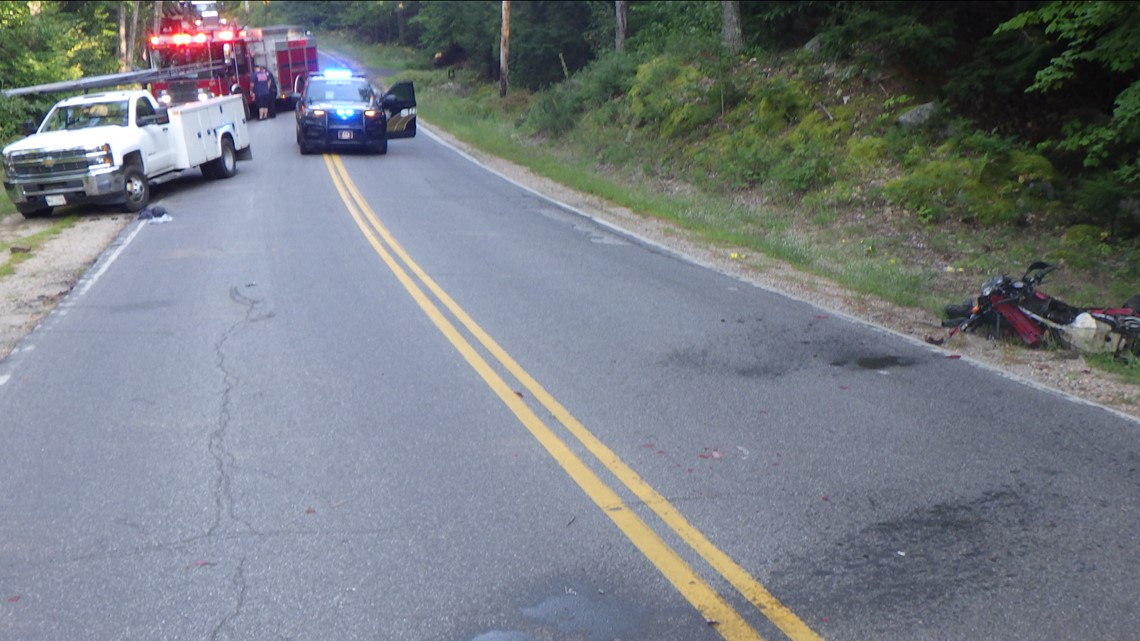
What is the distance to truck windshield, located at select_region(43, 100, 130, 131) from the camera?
1847 centimetres

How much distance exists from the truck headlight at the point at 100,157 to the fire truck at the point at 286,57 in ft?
77.2

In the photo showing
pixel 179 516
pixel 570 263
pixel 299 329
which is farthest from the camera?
pixel 570 263

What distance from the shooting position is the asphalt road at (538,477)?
4.68m

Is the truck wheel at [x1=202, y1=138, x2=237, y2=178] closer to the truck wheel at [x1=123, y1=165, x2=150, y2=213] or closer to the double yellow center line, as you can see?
the truck wheel at [x1=123, y1=165, x2=150, y2=213]

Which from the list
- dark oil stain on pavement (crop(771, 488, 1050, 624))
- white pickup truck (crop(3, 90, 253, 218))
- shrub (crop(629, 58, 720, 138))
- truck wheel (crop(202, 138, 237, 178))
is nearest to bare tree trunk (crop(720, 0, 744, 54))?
shrub (crop(629, 58, 720, 138))

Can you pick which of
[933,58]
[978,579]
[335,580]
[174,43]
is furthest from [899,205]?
[174,43]

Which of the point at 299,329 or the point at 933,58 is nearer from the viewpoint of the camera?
the point at 299,329

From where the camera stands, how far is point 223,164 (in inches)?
872

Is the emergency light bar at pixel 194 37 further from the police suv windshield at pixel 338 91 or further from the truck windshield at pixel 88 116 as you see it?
the truck windshield at pixel 88 116

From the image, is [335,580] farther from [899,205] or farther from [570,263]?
[899,205]

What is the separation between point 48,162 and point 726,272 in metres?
11.3

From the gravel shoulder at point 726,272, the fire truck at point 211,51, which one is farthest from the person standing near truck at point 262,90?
the gravel shoulder at point 726,272

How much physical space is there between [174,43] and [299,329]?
1125 inches

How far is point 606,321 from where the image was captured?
10.1 metres
